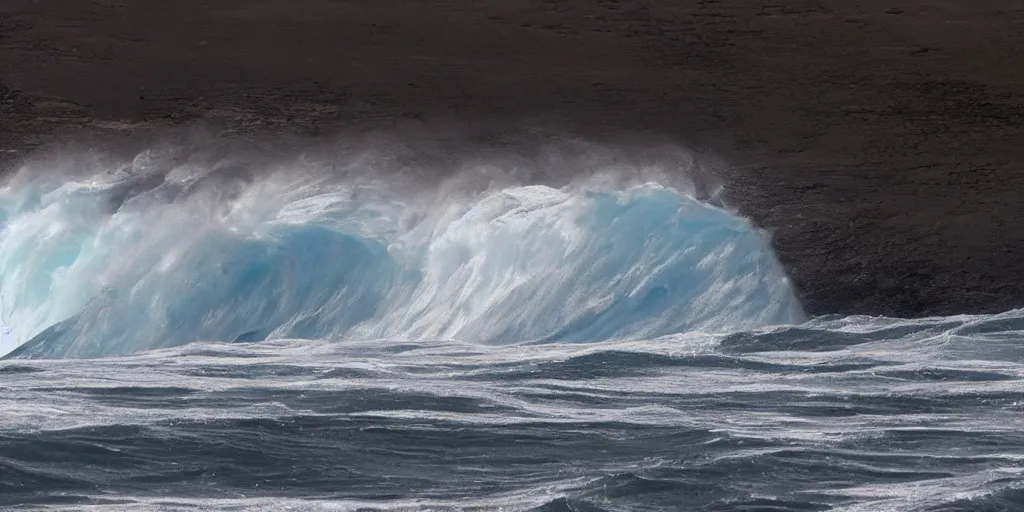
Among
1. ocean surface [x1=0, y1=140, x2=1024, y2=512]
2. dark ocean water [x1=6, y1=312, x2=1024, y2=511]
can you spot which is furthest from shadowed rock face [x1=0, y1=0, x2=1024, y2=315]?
dark ocean water [x1=6, y1=312, x2=1024, y2=511]

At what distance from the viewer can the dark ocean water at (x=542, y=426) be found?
4.53 metres

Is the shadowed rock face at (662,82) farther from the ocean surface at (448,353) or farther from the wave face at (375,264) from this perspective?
the wave face at (375,264)

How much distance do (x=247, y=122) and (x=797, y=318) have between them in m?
3.50

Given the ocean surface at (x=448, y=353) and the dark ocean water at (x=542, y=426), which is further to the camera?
the ocean surface at (x=448, y=353)

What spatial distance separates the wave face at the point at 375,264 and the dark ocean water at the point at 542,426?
0.65 metres

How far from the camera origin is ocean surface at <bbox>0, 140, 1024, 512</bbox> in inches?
184

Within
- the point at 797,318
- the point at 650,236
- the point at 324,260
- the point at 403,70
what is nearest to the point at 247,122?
the point at 403,70

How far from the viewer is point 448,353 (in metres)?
6.90

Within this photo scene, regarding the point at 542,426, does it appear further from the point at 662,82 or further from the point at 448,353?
the point at 662,82

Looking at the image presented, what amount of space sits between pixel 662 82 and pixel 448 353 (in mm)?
3322

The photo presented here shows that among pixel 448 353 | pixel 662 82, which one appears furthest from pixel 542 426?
pixel 662 82

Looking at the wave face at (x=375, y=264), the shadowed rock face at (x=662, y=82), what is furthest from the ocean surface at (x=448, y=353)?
the shadowed rock face at (x=662, y=82)

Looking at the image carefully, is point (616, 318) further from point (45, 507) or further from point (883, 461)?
point (45, 507)

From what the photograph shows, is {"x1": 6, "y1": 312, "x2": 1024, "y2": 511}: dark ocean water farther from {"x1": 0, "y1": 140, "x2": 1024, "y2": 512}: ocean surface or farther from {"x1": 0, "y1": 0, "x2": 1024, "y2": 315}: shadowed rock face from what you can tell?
{"x1": 0, "y1": 0, "x2": 1024, "y2": 315}: shadowed rock face
